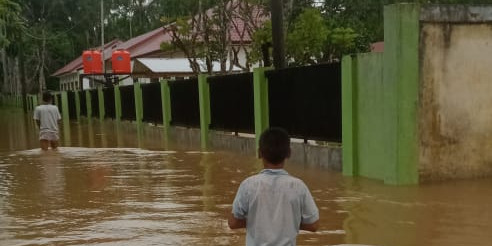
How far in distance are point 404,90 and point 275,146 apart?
18.1 feet

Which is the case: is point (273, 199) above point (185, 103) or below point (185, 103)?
below

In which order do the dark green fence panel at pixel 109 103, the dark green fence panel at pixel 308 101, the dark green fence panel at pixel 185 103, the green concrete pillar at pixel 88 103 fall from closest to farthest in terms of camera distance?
the dark green fence panel at pixel 308 101 < the dark green fence panel at pixel 185 103 < the dark green fence panel at pixel 109 103 < the green concrete pillar at pixel 88 103

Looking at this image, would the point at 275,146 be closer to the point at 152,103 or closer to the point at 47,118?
the point at 47,118

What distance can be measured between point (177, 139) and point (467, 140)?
10.6 metres

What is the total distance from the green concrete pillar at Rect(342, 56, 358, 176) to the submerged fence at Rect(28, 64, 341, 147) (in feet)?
1.46

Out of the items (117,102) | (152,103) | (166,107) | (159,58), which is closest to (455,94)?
(166,107)

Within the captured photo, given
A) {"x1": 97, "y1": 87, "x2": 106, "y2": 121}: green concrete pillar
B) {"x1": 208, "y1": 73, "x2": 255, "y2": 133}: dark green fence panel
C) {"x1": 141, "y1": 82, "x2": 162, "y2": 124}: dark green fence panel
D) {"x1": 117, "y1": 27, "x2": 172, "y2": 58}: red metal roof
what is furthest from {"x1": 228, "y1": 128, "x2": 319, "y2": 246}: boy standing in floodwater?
{"x1": 117, "y1": 27, "x2": 172, "y2": 58}: red metal roof

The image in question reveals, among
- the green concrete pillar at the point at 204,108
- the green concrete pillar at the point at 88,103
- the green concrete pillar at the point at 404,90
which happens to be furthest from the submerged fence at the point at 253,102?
the green concrete pillar at the point at 88,103

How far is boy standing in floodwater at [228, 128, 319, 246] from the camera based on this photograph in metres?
3.51

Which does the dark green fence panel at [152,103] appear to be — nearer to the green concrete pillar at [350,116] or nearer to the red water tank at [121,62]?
the red water tank at [121,62]

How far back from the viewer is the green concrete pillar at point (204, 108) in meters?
16.0

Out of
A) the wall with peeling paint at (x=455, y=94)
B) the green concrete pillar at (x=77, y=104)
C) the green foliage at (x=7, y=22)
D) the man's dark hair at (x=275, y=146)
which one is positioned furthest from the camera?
the green concrete pillar at (x=77, y=104)

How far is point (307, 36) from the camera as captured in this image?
21.2 m

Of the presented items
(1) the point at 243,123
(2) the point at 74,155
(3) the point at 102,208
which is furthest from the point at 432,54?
(2) the point at 74,155
